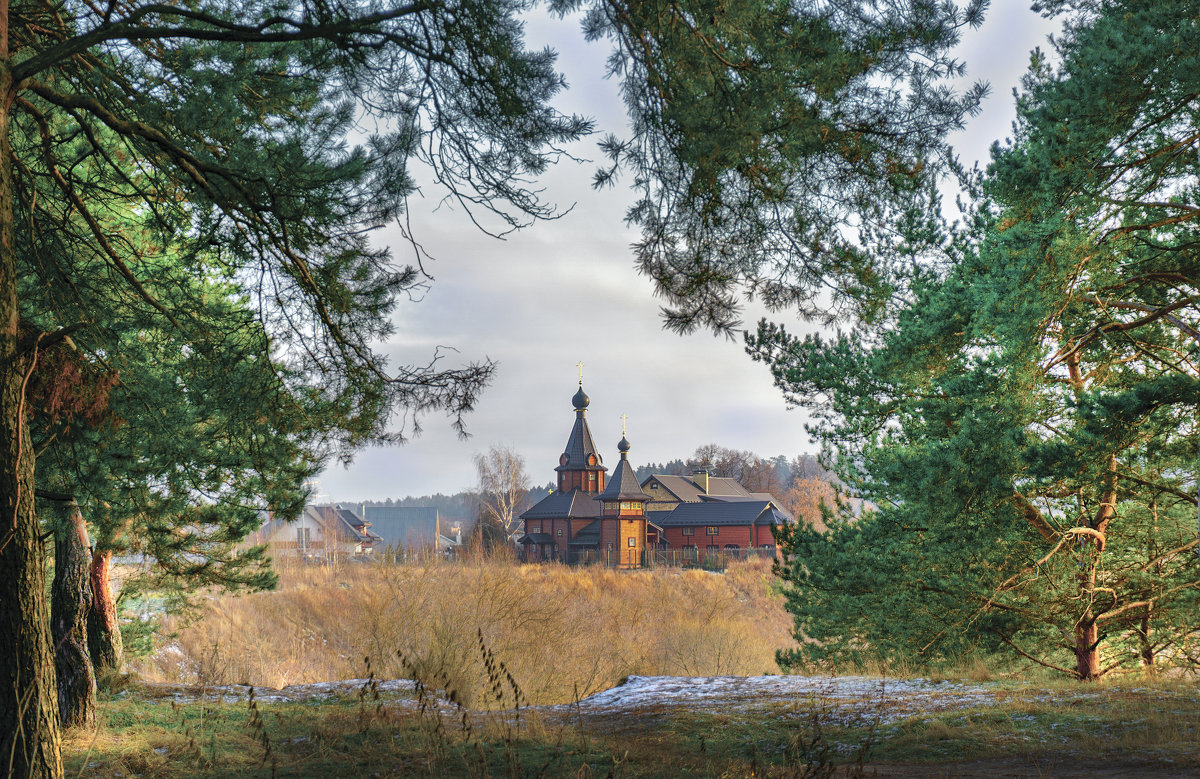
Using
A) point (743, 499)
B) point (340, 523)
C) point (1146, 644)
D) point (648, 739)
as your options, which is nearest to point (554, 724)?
point (648, 739)

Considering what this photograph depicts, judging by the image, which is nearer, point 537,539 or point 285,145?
point 285,145

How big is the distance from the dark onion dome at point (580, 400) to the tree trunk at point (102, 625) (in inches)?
1789

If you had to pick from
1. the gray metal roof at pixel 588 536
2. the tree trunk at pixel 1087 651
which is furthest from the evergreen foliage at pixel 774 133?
the gray metal roof at pixel 588 536

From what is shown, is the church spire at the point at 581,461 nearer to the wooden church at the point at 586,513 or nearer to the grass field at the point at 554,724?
the wooden church at the point at 586,513

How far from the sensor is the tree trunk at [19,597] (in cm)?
365

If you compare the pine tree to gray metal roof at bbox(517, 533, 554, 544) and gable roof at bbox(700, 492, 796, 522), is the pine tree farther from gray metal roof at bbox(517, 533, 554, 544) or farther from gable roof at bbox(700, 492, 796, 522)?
gable roof at bbox(700, 492, 796, 522)

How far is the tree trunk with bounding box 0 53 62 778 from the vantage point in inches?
144

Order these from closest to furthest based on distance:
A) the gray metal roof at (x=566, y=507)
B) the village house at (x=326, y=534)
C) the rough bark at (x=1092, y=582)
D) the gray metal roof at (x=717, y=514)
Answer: the rough bark at (x=1092, y=582) → the gray metal roof at (x=717, y=514) → the gray metal roof at (x=566, y=507) → the village house at (x=326, y=534)

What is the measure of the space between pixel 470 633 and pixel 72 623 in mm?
7008

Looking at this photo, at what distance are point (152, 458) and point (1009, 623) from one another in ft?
32.5

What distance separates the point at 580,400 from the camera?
180 feet

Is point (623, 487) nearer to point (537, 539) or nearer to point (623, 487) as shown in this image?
point (623, 487)

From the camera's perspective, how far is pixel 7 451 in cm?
383

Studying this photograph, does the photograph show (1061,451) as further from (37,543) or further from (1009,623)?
(37,543)
